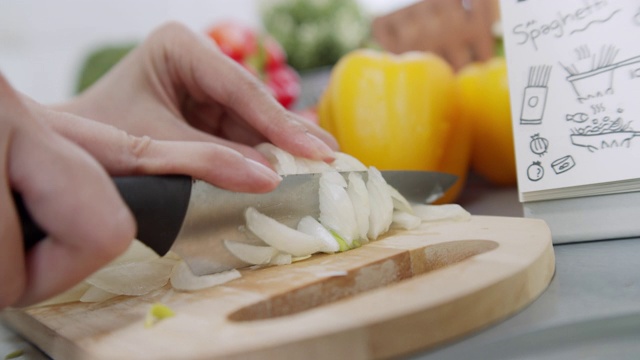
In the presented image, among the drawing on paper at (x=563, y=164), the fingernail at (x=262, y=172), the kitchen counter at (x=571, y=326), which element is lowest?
the kitchen counter at (x=571, y=326)

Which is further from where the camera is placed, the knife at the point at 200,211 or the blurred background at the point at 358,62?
the blurred background at the point at 358,62

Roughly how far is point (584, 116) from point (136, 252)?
536 millimetres

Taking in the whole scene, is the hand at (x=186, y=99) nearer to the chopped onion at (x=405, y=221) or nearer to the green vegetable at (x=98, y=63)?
the chopped onion at (x=405, y=221)

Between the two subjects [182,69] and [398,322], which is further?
[182,69]

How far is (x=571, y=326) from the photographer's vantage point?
1.70 feet

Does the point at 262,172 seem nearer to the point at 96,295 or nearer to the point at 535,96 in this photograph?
the point at 96,295

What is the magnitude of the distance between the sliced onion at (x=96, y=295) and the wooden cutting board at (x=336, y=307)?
0.01 metres

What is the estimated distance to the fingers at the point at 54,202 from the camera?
45 centimetres

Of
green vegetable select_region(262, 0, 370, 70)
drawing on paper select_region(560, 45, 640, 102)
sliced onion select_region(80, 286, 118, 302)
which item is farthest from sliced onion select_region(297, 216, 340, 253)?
green vegetable select_region(262, 0, 370, 70)

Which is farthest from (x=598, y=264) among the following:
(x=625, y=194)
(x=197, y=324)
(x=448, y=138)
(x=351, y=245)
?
(x=448, y=138)

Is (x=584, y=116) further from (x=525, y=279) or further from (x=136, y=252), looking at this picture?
(x=136, y=252)

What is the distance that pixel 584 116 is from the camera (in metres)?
0.73

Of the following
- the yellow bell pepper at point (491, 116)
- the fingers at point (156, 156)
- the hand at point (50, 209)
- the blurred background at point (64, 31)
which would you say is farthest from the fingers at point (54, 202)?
the blurred background at point (64, 31)

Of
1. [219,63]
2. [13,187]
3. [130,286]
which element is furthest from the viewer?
[219,63]
